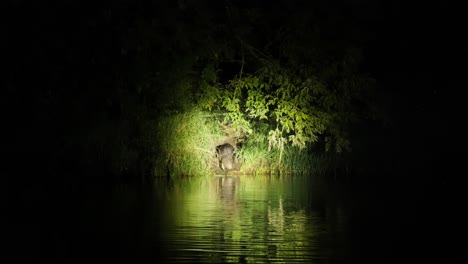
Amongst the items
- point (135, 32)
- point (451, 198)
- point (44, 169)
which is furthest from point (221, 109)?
point (451, 198)

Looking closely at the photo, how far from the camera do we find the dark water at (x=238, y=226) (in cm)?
1016

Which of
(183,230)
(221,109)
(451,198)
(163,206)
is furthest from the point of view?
(221,109)

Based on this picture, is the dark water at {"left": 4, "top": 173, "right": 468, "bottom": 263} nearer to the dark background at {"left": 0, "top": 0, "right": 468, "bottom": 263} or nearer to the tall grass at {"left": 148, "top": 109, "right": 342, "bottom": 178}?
the dark background at {"left": 0, "top": 0, "right": 468, "bottom": 263}

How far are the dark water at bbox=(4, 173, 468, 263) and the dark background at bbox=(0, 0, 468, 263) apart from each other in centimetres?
6

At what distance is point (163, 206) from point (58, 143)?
25.8 feet

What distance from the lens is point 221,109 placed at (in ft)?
76.7

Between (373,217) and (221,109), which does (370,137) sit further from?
(373,217)

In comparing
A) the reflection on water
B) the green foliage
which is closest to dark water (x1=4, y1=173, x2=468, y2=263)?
the reflection on water

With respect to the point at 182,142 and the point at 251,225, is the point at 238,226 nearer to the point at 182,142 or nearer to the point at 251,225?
the point at 251,225

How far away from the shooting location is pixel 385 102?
Answer: 25672mm

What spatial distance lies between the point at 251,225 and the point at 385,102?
13820 mm

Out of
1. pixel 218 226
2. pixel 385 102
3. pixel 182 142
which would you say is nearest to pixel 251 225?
pixel 218 226

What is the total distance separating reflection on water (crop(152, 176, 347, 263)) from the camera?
1011 centimetres

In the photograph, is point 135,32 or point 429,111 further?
point 429,111
